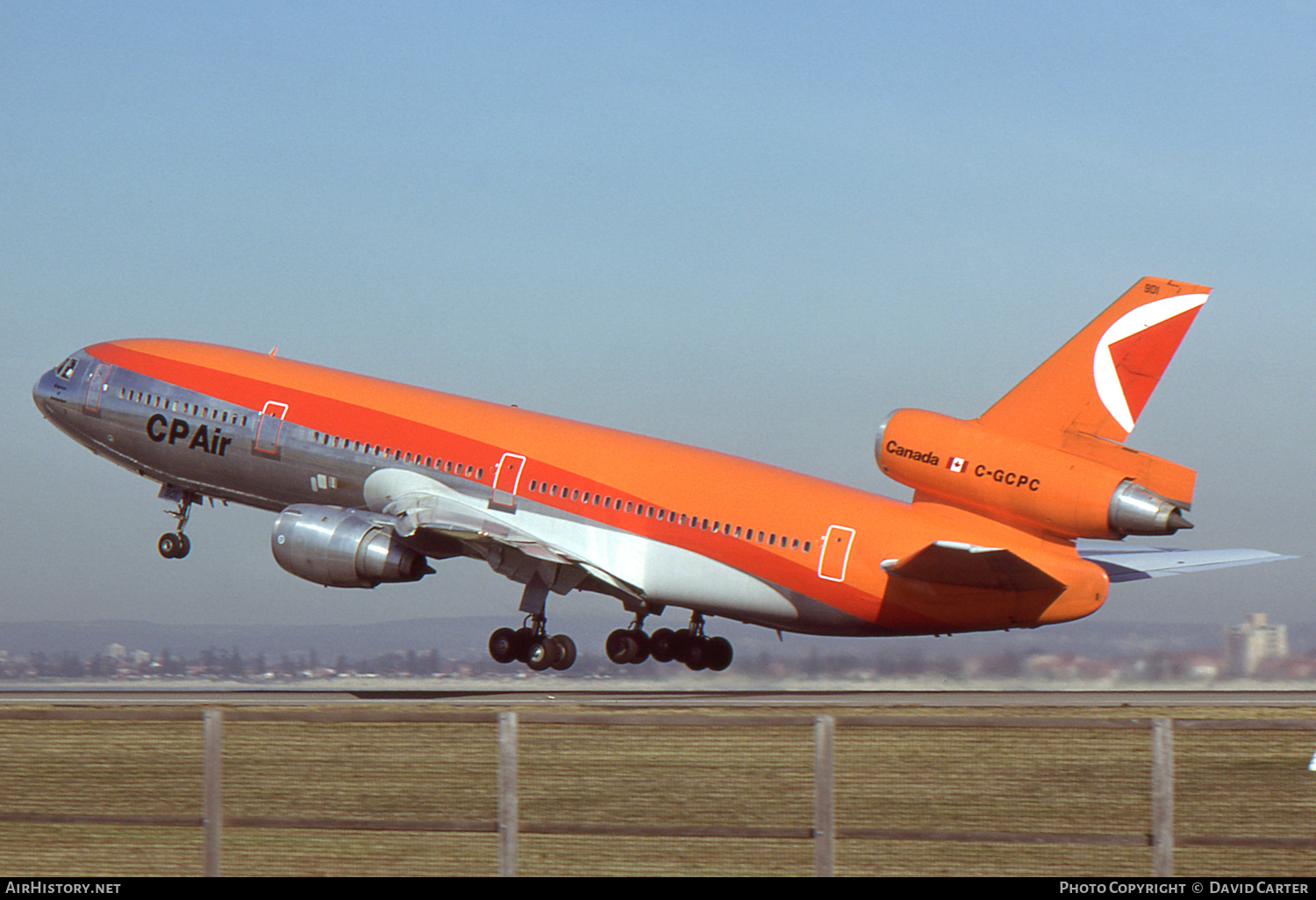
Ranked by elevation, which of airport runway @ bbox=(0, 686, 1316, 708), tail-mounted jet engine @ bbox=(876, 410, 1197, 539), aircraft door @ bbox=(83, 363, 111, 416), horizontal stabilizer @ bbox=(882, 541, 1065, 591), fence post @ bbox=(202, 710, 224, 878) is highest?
aircraft door @ bbox=(83, 363, 111, 416)

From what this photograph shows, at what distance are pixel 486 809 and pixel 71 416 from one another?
33.9 meters

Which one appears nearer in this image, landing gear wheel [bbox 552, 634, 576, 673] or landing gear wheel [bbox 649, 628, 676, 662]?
landing gear wheel [bbox 552, 634, 576, 673]

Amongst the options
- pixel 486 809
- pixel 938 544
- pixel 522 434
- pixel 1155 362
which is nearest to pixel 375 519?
pixel 522 434

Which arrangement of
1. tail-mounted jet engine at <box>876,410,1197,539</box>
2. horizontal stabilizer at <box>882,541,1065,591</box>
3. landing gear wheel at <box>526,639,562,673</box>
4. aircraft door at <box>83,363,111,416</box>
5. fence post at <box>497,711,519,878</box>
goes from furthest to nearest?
1. aircraft door at <box>83,363,111,416</box>
2. landing gear wheel at <box>526,639,562,673</box>
3. horizontal stabilizer at <box>882,541,1065,591</box>
4. tail-mounted jet engine at <box>876,410,1197,539</box>
5. fence post at <box>497,711,519,878</box>

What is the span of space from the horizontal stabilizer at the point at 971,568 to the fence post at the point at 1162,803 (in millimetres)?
18031

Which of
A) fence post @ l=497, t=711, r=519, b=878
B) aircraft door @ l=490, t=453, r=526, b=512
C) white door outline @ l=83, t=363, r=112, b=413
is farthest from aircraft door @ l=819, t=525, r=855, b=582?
white door outline @ l=83, t=363, r=112, b=413

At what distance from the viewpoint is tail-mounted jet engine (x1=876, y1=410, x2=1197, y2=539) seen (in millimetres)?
29141

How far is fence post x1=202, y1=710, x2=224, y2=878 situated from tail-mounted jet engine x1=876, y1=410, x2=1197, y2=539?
20.7 m

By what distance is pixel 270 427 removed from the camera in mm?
39719

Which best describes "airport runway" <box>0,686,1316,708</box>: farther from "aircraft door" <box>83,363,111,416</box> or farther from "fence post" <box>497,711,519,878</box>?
"fence post" <box>497,711,519,878</box>

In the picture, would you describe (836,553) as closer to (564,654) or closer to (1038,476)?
(1038,476)

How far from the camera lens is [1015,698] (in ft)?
104

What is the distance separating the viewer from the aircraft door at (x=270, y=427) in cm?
3962
